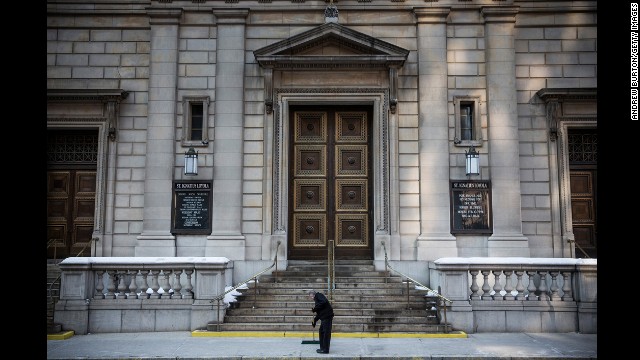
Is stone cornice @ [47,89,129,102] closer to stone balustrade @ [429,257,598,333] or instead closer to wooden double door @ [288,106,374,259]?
wooden double door @ [288,106,374,259]

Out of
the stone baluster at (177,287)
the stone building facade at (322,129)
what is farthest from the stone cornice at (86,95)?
the stone baluster at (177,287)

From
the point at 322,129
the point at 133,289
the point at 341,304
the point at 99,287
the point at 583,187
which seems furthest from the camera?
the point at 322,129

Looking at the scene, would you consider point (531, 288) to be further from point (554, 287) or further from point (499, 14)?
point (499, 14)

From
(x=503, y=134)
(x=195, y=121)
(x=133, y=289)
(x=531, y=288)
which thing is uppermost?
(x=195, y=121)

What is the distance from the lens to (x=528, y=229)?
16.5m

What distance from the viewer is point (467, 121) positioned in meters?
17.1

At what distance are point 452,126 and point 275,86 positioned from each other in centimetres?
545

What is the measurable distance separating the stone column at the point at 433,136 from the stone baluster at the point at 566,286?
3357 millimetres

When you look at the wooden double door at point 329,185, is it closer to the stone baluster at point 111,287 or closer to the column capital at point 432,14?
the column capital at point 432,14

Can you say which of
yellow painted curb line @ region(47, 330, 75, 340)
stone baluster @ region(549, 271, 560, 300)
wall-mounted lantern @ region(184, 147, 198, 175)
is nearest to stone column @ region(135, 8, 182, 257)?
Answer: wall-mounted lantern @ region(184, 147, 198, 175)

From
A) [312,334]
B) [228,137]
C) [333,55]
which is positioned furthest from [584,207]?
[228,137]

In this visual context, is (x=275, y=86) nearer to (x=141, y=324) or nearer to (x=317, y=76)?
(x=317, y=76)

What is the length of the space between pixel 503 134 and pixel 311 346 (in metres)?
9.02

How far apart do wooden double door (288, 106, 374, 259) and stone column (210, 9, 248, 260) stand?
1.67 meters
